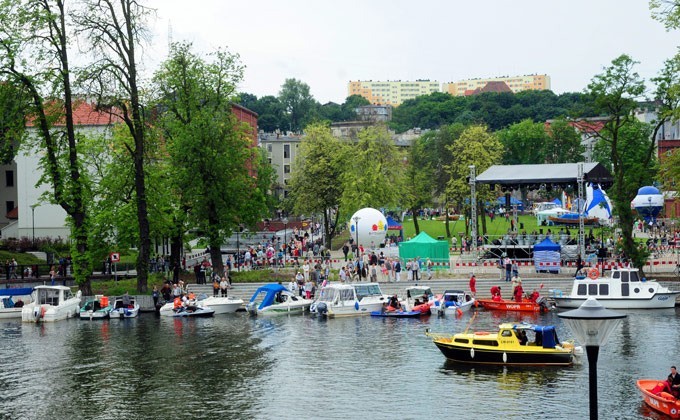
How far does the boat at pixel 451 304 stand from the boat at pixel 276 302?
805 cm

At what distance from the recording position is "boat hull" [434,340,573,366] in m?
35.1

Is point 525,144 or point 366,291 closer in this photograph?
point 366,291

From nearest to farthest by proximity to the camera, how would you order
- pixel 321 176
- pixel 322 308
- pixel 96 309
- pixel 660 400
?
pixel 660 400
pixel 322 308
pixel 96 309
pixel 321 176

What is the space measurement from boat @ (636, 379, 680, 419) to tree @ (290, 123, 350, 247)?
6026 cm

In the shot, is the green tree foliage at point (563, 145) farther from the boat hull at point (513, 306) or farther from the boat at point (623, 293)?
the boat hull at point (513, 306)

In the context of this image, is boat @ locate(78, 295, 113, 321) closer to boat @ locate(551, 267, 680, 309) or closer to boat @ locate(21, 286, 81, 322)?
boat @ locate(21, 286, 81, 322)

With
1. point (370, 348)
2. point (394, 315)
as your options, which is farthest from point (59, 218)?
point (370, 348)

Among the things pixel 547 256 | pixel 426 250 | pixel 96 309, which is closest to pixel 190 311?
pixel 96 309

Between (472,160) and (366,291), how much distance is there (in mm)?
48054

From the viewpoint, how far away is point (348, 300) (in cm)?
5109

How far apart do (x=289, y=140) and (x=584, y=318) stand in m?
145

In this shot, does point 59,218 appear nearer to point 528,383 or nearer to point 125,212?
point 125,212

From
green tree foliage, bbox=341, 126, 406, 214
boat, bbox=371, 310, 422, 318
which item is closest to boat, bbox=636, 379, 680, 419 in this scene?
boat, bbox=371, 310, 422, 318

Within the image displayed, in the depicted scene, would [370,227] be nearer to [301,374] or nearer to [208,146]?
[208,146]
